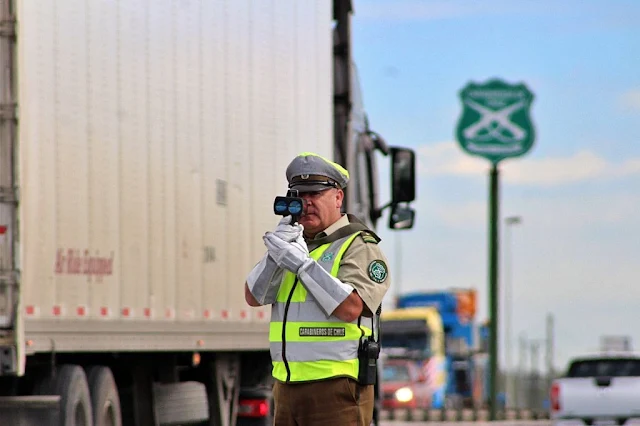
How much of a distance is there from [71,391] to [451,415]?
24934mm

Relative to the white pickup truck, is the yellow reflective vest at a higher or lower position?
higher

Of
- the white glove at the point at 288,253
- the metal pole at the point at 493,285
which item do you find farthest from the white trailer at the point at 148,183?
the metal pole at the point at 493,285

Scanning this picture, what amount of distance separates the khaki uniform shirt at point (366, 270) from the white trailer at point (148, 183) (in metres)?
3.83

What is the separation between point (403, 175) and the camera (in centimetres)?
1720

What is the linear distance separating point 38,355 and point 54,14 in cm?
227

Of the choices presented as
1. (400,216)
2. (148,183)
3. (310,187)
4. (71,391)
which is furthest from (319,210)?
(400,216)

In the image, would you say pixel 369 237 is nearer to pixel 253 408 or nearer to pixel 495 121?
pixel 253 408

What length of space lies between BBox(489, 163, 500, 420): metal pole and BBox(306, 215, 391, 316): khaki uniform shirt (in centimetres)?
2795

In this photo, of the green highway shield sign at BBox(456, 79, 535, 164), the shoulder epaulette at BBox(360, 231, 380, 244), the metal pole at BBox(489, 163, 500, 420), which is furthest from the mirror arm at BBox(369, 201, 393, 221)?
the green highway shield sign at BBox(456, 79, 535, 164)

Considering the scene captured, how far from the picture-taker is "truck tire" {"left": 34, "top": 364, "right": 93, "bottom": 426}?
11398mm

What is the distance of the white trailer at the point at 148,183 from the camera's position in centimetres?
1088

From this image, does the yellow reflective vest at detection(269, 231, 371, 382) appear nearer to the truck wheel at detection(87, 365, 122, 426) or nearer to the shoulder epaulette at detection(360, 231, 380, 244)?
the shoulder epaulette at detection(360, 231, 380, 244)

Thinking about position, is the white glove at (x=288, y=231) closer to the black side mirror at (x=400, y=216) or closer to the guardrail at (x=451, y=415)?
the black side mirror at (x=400, y=216)

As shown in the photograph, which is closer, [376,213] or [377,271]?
[377,271]
